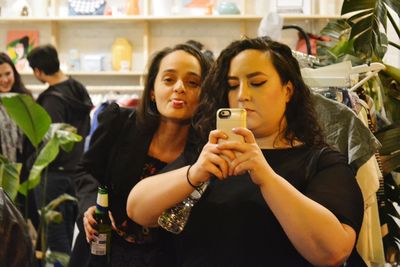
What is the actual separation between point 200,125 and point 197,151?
6 cm

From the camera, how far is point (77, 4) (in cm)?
499

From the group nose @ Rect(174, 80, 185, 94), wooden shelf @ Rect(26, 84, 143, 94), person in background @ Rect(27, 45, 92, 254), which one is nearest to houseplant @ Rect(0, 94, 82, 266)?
person in background @ Rect(27, 45, 92, 254)

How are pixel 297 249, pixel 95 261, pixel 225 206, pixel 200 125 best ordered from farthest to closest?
1. pixel 95 261
2. pixel 200 125
3. pixel 225 206
4. pixel 297 249

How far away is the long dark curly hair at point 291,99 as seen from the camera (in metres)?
1.31

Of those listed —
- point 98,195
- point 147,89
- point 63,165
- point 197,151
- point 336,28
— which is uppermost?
point 336,28

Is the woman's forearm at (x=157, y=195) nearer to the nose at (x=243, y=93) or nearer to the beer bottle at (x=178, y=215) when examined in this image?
the beer bottle at (x=178, y=215)

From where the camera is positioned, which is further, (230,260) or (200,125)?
(200,125)

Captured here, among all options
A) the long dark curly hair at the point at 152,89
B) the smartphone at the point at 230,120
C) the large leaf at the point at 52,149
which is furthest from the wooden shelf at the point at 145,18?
the smartphone at the point at 230,120

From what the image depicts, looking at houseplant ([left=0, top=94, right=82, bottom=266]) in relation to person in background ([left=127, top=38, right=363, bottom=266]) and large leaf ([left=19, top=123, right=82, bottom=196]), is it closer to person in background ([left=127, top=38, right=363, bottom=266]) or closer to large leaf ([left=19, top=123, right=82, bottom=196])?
large leaf ([left=19, top=123, right=82, bottom=196])

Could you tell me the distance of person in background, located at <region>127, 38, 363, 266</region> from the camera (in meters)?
1.10

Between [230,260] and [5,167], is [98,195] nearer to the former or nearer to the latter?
[230,260]

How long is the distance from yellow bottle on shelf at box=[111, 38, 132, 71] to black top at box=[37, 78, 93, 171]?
155cm

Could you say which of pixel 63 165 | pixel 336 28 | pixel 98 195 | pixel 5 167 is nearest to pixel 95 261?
pixel 98 195

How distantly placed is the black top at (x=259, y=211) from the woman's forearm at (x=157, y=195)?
9 centimetres
